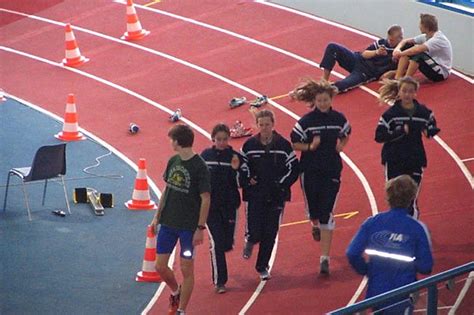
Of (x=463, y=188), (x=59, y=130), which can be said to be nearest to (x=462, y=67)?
(x=463, y=188)

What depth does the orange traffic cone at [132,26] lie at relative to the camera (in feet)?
78.2

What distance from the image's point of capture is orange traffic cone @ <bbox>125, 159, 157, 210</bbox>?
16.7 metres

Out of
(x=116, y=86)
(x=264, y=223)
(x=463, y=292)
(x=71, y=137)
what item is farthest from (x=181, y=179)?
(x=116, y=86)

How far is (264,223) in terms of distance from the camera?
14.1 m

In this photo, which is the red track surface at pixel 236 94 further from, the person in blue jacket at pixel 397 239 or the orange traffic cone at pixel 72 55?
the person in blue jacket at pixel 397 239

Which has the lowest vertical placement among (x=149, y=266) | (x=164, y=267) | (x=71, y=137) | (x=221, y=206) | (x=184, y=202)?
(x=71, y=137)

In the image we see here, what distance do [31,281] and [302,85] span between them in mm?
3548

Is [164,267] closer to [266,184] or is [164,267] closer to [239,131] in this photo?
[266,184]

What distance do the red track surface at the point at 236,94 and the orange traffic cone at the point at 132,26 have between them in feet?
0.86

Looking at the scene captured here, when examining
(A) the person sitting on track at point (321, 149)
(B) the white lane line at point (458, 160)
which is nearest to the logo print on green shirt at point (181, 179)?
(A) the person sitting on track at point (321, 149)

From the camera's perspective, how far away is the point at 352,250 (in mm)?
10188

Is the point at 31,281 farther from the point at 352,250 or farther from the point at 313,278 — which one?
the point at 352,250

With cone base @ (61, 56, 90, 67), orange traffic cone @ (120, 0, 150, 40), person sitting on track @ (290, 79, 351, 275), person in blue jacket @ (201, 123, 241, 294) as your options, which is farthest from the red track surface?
person sitting on track @ (290, 79, 351, 275)

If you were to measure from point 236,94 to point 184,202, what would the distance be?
8.20 meters
